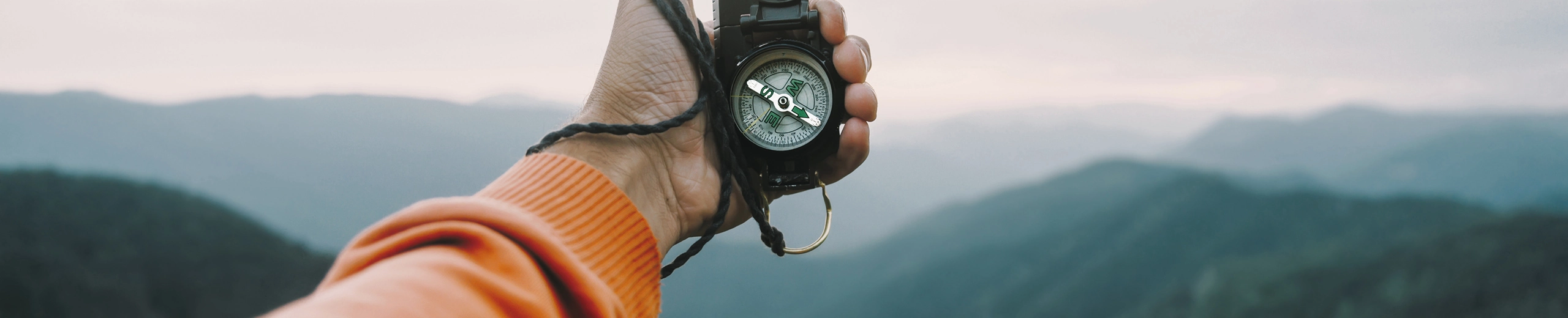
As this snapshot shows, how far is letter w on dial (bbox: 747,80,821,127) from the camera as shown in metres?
1.01

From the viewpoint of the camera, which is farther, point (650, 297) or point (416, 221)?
point (650, 297)

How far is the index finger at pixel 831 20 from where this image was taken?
3.35 ft

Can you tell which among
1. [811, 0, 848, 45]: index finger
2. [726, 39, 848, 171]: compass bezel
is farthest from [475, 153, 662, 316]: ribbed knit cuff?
[811, 0, 848, 45]: index finger

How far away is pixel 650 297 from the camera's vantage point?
36.0 inches

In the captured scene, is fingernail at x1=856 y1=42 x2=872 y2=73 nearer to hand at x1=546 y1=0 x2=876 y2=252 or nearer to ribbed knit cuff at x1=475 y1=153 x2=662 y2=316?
hand at x1=546 y1=0 x2=876 y2=252

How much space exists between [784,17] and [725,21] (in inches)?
3.0

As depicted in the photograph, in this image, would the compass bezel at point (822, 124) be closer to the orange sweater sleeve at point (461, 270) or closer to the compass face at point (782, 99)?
the compass face at point (782, 99)

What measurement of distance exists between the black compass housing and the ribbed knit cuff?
19 cm

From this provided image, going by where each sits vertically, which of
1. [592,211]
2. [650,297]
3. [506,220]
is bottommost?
[650,297]

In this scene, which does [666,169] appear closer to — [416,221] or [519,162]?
Answer: [519,162]

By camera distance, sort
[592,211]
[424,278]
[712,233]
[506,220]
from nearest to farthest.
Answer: [424,278], [506,220], [592,211], [712,233]

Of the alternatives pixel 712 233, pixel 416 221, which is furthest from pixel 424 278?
pixel 712 233

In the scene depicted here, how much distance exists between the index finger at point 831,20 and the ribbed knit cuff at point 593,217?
1.07 feet

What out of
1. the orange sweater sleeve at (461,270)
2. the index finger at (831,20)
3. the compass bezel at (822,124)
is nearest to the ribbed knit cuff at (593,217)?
the orange sweater sleeve at (461,270)
